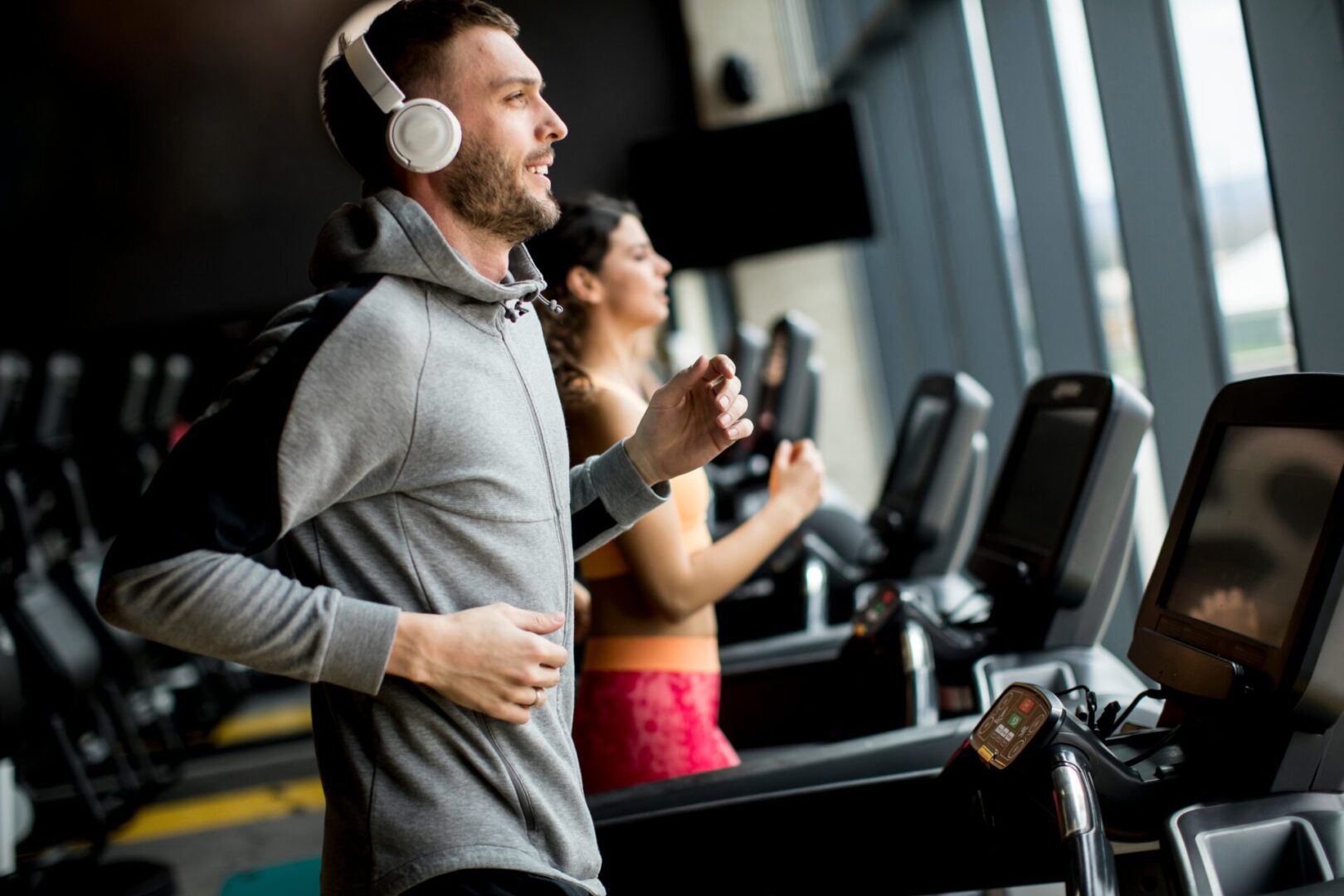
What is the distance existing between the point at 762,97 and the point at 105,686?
15.1 feet

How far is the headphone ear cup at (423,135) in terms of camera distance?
4.09 ft

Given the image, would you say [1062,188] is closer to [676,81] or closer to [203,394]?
[676,81]

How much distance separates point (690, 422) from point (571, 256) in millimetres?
867

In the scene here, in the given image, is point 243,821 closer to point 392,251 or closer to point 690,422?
point 690,422

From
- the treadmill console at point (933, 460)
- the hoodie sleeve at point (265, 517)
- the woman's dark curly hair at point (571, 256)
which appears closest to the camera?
the hoodie sleeve at point (265, 517)

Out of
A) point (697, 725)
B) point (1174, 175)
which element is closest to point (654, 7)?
point (1174, 175)

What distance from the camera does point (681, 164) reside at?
4.86 meters

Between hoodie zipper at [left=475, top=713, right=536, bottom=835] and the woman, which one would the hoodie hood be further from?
the woman

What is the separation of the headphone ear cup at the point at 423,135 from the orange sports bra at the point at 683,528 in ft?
2.89

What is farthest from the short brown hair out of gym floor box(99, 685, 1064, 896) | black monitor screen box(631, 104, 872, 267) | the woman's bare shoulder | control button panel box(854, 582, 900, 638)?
black monitor screen box(631, 104, 872, 267)

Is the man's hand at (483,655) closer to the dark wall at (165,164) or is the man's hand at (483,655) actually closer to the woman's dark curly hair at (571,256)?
the woman's dark curly hair at (571,256)

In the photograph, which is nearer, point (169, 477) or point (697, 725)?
point (169, 477)

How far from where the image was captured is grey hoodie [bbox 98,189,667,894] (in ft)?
3.71

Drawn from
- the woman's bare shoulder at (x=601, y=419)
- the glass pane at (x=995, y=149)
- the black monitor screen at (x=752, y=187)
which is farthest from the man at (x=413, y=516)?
the black monitor screen at (x=752, y=187)
